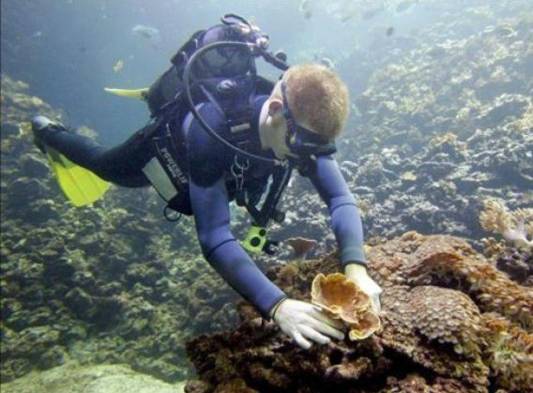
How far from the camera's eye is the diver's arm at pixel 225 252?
280 centimetres

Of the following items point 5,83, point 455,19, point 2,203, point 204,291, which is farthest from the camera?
point 455,19

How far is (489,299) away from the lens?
2.96 meters

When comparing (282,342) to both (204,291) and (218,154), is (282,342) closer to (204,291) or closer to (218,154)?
(218,154)

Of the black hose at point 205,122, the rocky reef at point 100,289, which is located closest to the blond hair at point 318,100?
the black hose at point 205,122

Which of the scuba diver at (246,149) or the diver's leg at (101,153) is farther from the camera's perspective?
the diver's leg at (101,153)

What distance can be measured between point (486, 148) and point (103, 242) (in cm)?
910

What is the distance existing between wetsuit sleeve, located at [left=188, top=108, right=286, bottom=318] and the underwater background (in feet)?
1.23

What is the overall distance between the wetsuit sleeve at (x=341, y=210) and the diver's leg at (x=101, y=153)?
1988 millimetres

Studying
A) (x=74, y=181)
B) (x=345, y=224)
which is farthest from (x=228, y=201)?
(x=74, y=181)

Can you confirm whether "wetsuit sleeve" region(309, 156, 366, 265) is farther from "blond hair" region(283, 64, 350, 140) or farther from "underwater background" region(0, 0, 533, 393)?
"blond hair" region(283, 64, 350, 140)

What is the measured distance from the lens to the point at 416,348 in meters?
2.50

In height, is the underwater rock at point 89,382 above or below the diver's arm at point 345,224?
below

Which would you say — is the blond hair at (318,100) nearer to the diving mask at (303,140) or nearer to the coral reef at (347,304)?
the diving mask at (303,140)

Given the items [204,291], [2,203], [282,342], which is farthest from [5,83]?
[282,342]
